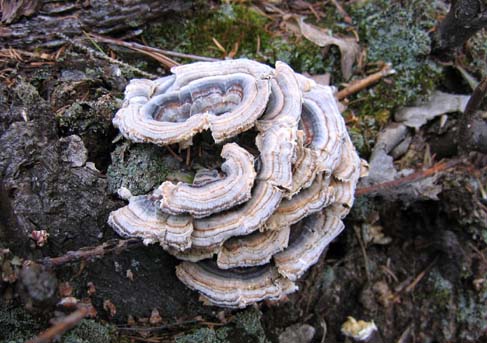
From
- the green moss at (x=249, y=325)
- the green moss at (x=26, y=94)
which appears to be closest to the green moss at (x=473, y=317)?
the green moss at (x=249, y=325)

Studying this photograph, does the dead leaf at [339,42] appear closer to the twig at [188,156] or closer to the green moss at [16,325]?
the twig at [188,156]

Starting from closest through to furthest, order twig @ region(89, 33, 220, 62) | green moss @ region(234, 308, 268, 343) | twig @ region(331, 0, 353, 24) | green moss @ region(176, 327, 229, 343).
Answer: green moss @ region(176, 327, 229, 343), green moss @ region(234, 308, 268, 343), twig @ region(89, 33, 220, 62), twig @ region(331, 0, 353, 24)

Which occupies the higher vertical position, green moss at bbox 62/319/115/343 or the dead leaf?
the dead leaf

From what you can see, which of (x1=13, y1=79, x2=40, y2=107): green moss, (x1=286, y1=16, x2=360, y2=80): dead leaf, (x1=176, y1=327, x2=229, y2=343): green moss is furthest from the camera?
(x1=286, y1=16, x2=360, y2=80): dead leaf

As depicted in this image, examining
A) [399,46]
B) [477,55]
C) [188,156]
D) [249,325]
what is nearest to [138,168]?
[188,156]

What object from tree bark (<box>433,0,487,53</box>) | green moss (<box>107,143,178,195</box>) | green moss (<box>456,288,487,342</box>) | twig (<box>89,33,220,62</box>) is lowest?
green moss (<box>456,288,487,342</box>)

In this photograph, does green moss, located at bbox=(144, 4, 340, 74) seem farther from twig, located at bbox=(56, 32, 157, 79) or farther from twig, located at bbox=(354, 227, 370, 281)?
twig, located at bbox=(354, 227, 370, 281)

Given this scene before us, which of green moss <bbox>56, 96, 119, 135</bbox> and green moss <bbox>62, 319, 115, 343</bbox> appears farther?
green moss <bbox>56, 96, 119, 135</bbox>

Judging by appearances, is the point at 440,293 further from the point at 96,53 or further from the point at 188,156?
the point at 96,53

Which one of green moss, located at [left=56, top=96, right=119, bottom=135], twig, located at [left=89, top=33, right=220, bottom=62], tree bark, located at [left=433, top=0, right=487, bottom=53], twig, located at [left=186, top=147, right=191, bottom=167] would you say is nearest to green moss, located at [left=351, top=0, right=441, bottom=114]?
tree bark, located at [left=433, top=0, right=487, bottom=53]
